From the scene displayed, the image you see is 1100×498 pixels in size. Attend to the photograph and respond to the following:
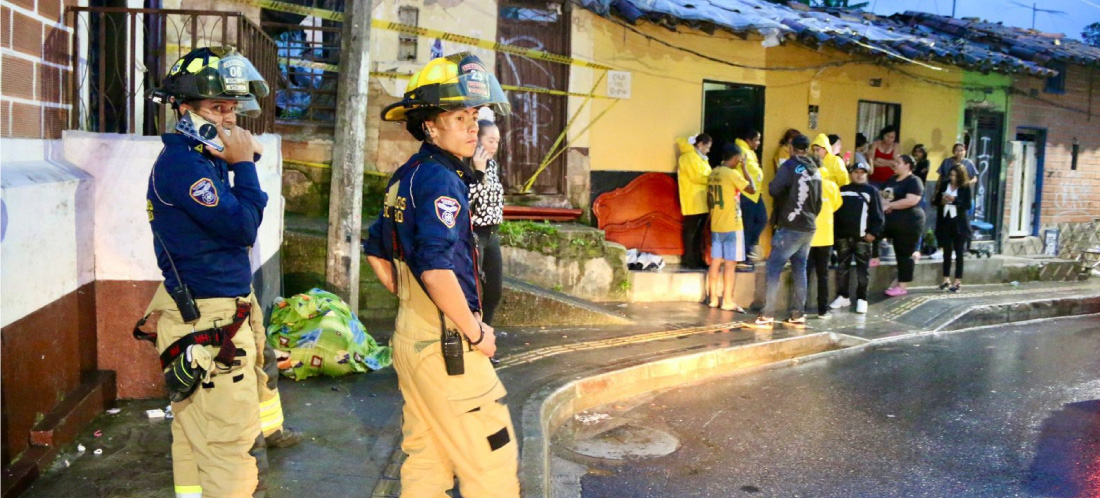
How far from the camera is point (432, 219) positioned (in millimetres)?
3246

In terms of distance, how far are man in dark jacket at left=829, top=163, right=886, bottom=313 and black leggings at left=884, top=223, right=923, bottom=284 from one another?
26.1 inches

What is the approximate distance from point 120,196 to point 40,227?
805 millimetres

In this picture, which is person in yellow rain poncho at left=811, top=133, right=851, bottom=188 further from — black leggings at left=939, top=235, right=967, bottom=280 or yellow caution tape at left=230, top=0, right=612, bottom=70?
yellow caution tape at left=230, top=0, right=612, bottom=70

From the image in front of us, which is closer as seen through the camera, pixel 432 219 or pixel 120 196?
pixel 432 219

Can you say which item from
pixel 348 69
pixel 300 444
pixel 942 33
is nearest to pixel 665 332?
pixel 348 69

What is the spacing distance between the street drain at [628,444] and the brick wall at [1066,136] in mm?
12270

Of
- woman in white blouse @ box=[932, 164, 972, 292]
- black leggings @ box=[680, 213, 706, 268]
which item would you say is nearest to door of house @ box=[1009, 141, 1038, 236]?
woman in white blouse @ box=[932, 164, 972, 292]

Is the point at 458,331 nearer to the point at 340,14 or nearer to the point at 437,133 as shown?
the point at 437,133

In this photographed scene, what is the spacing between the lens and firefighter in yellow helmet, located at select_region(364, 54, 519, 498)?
3.28 m

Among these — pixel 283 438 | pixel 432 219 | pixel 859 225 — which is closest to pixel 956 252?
pixel 859 225

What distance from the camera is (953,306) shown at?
10.9 meters

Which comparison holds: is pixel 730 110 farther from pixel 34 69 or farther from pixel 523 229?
pixel 34 69

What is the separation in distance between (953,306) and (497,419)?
8951mm

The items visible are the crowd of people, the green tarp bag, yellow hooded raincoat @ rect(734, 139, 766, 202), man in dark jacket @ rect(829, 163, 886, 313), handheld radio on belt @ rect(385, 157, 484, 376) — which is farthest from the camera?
yellow hooded raincoat @ rect(734, 139, 766, 202)
